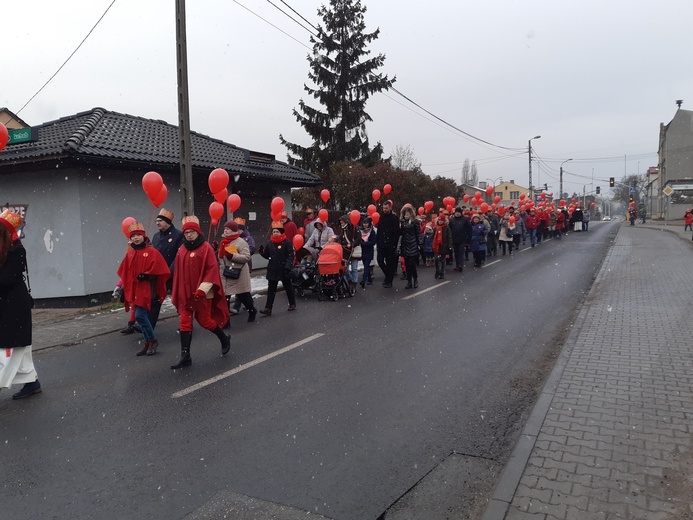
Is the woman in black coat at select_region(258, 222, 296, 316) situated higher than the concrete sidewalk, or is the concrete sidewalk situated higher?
the woman in black coat at select_region(258, 222, 296, 316)

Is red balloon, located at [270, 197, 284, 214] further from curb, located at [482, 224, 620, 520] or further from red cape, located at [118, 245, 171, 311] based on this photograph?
curb, located at [482, 224, 620, 520]

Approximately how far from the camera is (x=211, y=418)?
4848 millimetres

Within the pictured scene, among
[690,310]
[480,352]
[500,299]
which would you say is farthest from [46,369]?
[690,310]

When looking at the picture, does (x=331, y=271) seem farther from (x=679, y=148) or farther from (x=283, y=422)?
(x=679, y=148)

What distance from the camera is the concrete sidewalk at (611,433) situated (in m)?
3.20

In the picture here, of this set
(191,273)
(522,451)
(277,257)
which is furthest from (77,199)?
(522,451)

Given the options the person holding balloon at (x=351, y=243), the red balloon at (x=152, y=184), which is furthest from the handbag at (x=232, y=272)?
the person holding balloon at (x=351, y=243)

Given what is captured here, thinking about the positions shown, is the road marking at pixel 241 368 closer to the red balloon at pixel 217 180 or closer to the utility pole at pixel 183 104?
the red balloon at pixel 217 180

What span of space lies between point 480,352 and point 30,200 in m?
11.2

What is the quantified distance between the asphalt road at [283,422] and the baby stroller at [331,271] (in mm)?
2647

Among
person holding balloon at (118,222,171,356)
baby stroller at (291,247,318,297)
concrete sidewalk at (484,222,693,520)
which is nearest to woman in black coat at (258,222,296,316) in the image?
baby stroller at (291,247,318,297)

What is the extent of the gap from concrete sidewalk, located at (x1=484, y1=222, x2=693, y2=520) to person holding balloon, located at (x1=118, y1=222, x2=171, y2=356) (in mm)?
5108

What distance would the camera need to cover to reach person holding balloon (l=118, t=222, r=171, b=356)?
7160mm

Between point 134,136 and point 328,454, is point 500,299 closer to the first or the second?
point 328,454
